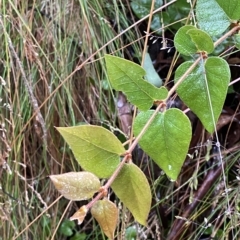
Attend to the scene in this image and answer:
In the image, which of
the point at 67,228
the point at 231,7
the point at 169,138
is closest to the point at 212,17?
the point at 231,7

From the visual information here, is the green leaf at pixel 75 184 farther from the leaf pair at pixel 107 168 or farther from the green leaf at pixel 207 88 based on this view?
the green leaf at pixel 207 88

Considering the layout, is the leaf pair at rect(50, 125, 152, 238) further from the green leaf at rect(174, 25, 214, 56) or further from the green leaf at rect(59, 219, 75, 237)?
the green leaf at rect(59, 219, 75, 237)

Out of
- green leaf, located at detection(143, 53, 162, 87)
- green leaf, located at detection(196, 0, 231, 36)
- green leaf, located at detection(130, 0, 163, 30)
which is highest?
green leaf, located at detection(196, 0, 231, 36)

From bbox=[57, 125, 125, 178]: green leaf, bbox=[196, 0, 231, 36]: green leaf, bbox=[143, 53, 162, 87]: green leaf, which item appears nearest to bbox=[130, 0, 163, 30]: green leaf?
bbox=[143, 53, 162, 87]: green leaf

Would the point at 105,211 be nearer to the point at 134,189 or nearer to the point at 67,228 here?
the point at 134,189

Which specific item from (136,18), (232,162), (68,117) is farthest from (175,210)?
(136,18)

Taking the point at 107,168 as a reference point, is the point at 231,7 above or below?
above

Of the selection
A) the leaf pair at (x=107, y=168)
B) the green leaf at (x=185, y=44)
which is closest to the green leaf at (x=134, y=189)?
the leaf pair at (x=107, y=168)
